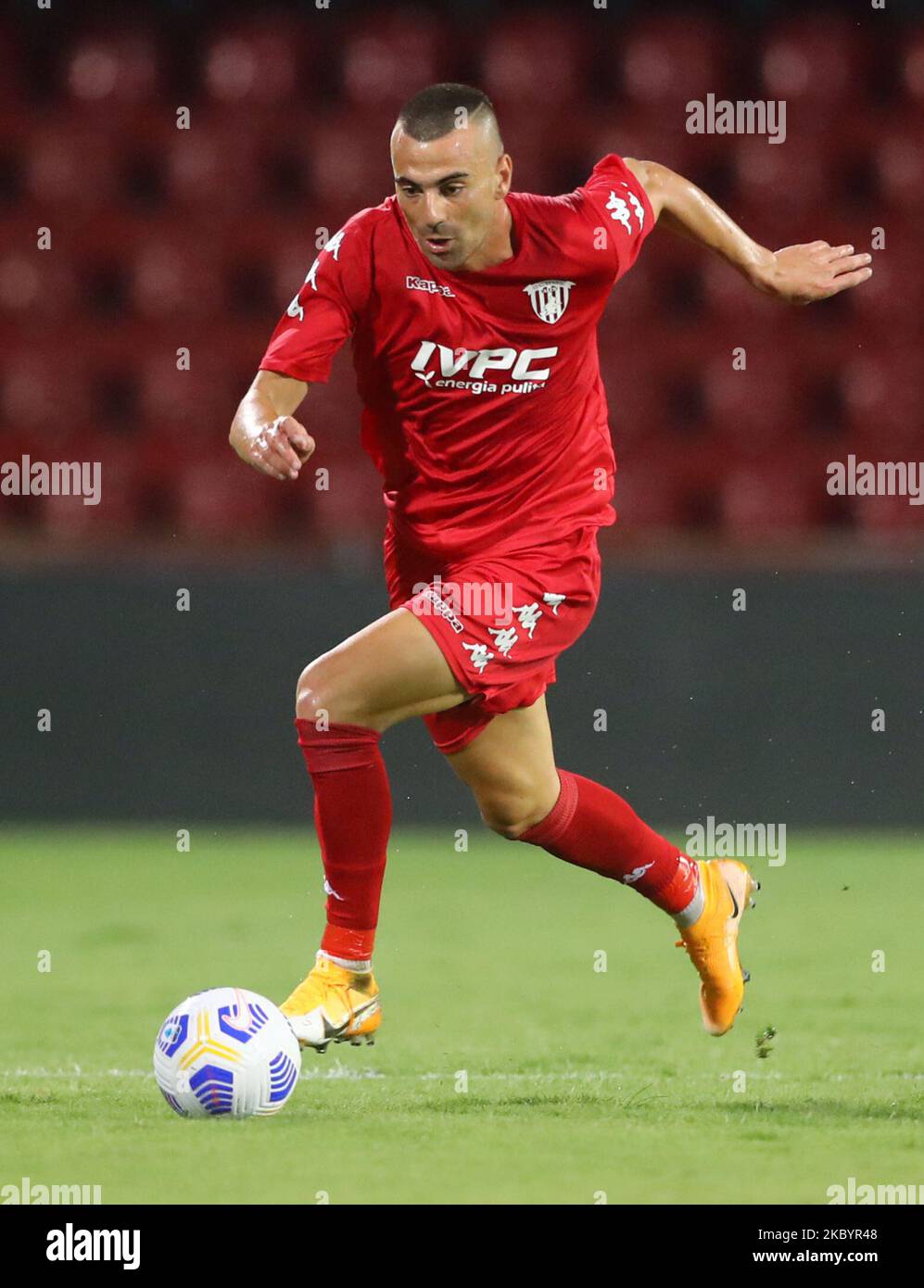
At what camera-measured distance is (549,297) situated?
11.7 feet

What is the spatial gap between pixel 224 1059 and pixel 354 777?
23.0 inches

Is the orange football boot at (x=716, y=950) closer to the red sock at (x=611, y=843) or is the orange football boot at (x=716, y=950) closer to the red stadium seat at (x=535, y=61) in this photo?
the red sock at (x=611, y=843)

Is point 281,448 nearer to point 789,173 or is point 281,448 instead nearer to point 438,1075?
point 438,1075

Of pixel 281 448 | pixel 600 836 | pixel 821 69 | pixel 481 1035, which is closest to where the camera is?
pixel 281 448

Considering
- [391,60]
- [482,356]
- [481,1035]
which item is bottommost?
[481,1035]

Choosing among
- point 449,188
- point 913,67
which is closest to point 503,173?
point 449,188

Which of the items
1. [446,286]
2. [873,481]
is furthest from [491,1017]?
[873,481]

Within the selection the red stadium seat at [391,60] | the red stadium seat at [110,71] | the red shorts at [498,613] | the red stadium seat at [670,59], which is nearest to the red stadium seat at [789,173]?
the red stadium seat at [670,59]


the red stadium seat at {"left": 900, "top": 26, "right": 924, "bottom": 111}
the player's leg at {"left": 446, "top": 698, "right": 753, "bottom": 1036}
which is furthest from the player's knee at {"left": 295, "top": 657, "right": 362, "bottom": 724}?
the red stadium seat at {"left": 900, "top": 26, "right": 924, "bottom": 111}

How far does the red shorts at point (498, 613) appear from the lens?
11.2 ft

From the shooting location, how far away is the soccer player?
11.1ft

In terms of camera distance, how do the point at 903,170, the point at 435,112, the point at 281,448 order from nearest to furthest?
the point at 281,448 → the point at 435,112 → the point at 903,170
